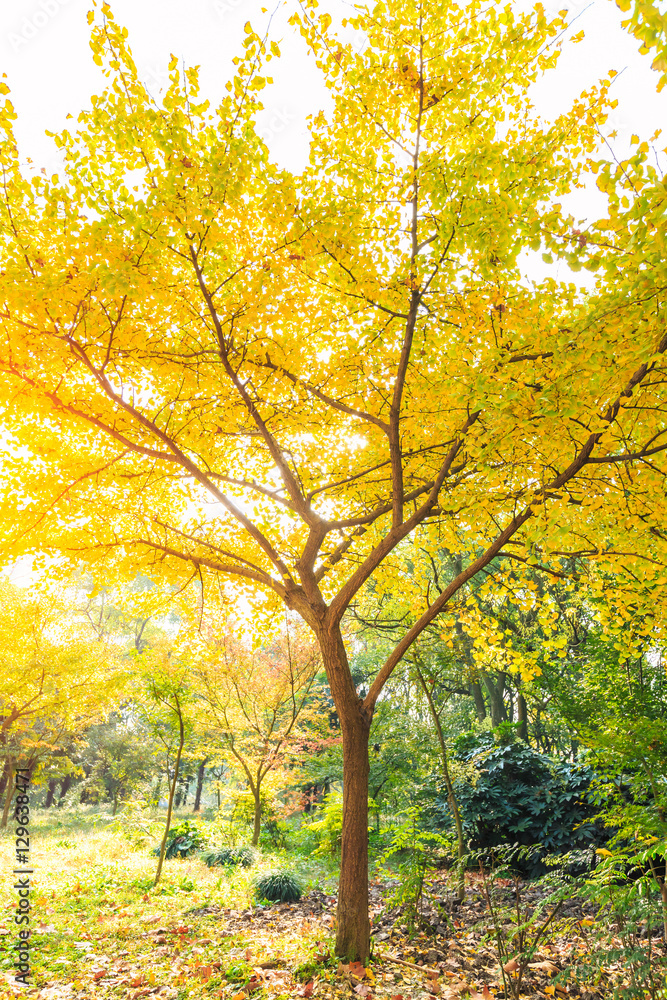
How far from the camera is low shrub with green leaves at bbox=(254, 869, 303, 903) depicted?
636cm

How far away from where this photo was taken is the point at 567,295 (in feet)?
12.0

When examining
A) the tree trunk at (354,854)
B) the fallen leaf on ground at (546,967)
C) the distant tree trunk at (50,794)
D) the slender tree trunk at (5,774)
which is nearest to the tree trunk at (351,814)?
the tree trunk at (354,854)

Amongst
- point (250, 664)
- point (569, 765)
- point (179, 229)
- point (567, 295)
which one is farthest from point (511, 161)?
point (250, 664)

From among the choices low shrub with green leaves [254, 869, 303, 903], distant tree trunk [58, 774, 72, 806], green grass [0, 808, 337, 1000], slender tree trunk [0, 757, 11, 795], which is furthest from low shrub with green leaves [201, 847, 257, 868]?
distant tree trunk [58, 774, 72, 806]

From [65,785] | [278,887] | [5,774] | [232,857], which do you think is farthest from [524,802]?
[65,785]

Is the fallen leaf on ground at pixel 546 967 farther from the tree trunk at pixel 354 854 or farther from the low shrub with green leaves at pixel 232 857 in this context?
the low shrub with green leaves at pixel 232 857

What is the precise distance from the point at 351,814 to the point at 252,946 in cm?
150

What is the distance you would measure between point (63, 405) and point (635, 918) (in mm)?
4448

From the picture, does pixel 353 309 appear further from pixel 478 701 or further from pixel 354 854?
pixel 478 701

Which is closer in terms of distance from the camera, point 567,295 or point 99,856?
point 567,295

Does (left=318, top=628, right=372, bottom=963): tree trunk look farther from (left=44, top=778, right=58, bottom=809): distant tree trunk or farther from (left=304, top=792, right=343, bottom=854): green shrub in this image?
(left=44, top=778, right=58, bottom=809): distant tree trunk

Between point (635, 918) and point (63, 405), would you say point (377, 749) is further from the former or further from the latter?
point (63, 405)

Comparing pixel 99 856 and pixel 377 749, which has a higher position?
pixel 377 749

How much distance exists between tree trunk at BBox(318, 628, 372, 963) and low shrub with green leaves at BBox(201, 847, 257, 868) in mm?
5197
